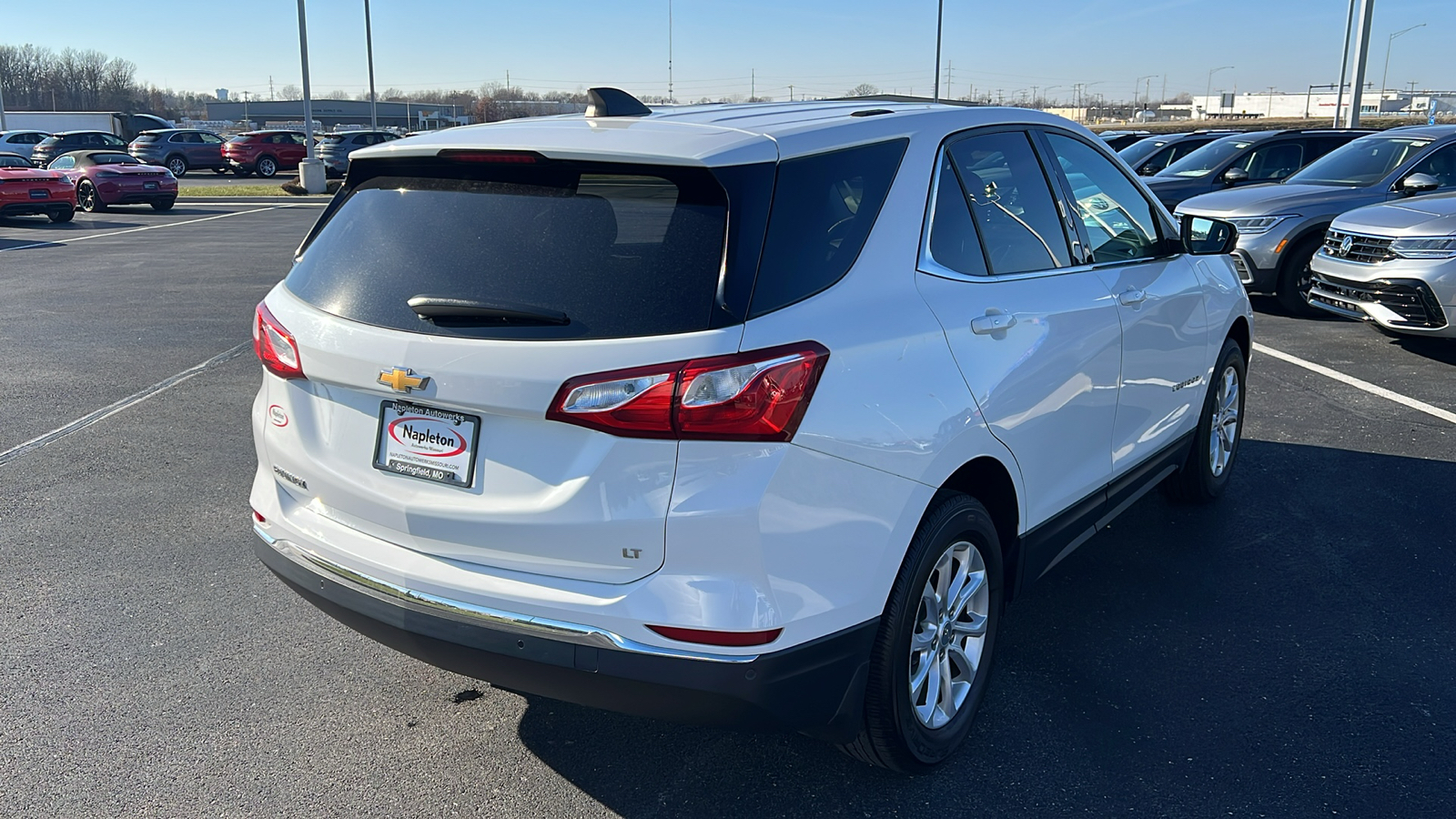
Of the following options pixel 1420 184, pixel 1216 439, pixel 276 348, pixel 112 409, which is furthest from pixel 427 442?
pixel 1420 184

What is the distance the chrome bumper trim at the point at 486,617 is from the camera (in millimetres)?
2471

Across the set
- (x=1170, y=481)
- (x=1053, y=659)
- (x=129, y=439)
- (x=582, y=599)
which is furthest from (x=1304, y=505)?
(x=129, y=439)

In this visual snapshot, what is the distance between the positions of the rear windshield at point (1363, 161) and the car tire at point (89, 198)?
2526cm

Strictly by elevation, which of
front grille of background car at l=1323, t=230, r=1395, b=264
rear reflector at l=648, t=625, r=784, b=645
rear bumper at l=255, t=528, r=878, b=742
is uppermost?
front grille of background car at l=1323, t=230, r=1395, b=264

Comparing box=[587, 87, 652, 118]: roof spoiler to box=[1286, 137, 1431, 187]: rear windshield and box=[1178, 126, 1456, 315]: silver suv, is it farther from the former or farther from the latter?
box=[1286, 137, 1431, 187]: rear windshield

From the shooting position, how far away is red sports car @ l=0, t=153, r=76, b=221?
2175 centimetres

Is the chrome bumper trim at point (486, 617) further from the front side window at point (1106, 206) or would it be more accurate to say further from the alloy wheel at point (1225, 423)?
the alloy wheel at point (1225, 423)

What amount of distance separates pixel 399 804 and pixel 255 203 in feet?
93.6

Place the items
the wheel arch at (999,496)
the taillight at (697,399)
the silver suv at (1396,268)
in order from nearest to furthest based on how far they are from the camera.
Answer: the taillight at (697,399) → the wheel arch at (999,496) → the silver suv at (1396,268)

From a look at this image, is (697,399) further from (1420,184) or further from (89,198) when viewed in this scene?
(89,198)

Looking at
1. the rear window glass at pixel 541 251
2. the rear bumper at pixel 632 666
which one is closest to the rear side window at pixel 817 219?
the rear window glass at pixel 541 251

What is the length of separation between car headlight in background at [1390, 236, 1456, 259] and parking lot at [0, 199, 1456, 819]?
114 inches

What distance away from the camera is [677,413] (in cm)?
240

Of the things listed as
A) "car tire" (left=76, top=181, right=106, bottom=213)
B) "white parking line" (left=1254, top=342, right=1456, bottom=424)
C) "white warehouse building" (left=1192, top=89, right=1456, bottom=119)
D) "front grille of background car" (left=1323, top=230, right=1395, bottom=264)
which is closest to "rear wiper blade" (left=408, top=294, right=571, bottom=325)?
"white parking line" (left=1254, top=342, right=1456, bottom=424)
